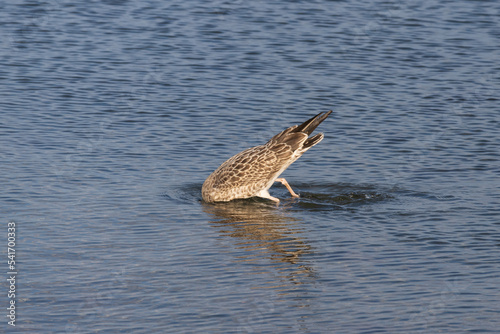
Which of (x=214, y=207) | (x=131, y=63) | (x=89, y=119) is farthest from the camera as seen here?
(x=131, y=63)

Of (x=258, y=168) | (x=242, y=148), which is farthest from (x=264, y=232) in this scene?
(x=242, y=148)

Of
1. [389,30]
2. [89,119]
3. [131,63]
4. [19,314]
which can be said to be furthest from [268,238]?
[389,30]

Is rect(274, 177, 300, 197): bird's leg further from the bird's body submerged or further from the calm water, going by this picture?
the calm water

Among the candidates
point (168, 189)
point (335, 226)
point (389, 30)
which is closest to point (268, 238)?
point (335, 226)

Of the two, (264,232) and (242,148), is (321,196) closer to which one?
(264,232)

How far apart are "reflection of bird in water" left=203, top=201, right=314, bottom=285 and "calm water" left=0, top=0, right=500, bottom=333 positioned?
0.04m

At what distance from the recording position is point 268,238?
12.4 m

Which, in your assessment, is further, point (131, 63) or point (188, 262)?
point (131, 63)

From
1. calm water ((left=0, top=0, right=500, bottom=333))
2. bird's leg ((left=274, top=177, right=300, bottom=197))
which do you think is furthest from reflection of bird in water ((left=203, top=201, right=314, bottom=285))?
bird's leg ((left=274, top=177, right=300, bottom=197))

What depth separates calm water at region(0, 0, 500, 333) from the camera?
10.0m

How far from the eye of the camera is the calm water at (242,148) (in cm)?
1002

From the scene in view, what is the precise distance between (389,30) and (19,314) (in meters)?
17.6

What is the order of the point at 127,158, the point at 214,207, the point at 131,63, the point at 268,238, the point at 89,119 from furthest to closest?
the point at 131,63
the point at 89,119
the point at 127,158
the point at 214,207
the point at 268,238

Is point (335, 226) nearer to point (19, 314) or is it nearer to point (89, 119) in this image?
point (19, 314)
